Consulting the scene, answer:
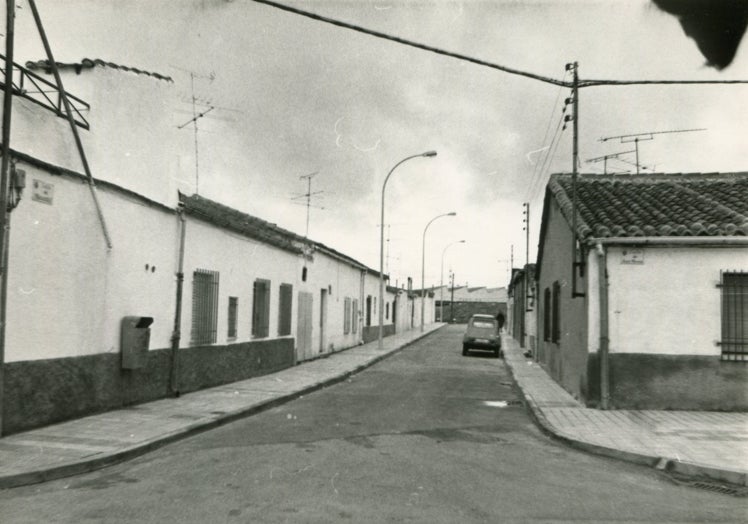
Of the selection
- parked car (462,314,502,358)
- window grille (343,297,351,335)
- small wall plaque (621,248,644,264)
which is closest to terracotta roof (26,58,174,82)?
small wall plaque (621,248,644,264)

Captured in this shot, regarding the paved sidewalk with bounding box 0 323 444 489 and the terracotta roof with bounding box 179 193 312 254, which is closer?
the paved sidewalk with bounding box 0 323 444 489

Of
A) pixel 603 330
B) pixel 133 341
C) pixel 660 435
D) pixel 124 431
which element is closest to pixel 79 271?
pixel 133 341

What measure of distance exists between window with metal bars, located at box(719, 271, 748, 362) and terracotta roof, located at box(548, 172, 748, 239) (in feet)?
2.76

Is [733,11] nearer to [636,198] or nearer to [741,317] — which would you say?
[741,317]

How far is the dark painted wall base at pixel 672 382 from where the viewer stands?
1112 centimetres

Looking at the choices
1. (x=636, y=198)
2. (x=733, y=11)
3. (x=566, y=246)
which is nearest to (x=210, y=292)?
(x=566, y=246)

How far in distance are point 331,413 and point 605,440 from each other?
4.50m

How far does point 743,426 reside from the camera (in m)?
9.67

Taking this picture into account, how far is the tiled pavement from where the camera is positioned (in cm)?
695

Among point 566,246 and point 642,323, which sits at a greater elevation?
point 566,246

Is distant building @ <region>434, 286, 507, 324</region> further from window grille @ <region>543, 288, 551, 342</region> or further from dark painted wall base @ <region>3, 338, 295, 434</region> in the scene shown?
dark painted wall base @ <region>3, 338, 295, 434</region>

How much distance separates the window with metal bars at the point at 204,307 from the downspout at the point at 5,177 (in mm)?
5054

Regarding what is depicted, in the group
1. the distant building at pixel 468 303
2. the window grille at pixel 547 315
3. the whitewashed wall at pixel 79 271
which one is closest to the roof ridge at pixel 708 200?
the window grille at pixel 547 315

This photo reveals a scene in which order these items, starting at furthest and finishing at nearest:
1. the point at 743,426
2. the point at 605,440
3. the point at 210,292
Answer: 1. the point at 210,292
2. the point at 743,426
3. the point at 605,440
